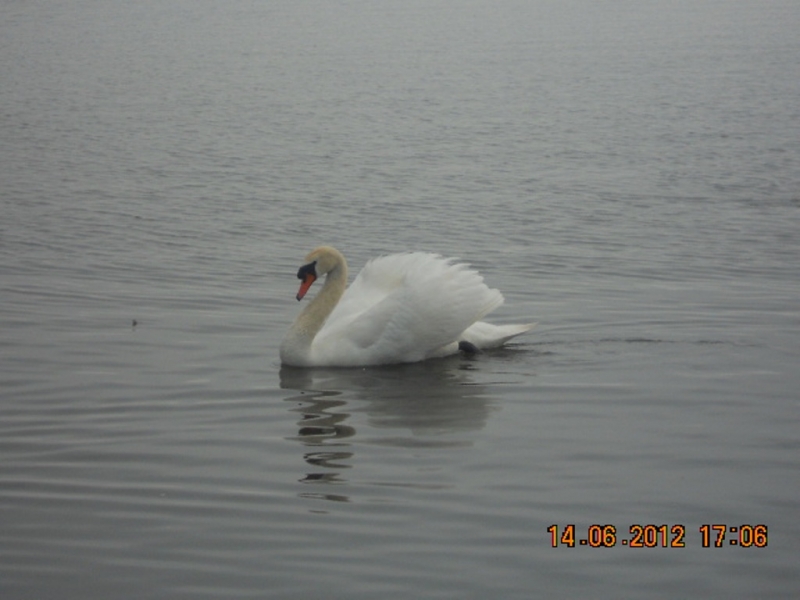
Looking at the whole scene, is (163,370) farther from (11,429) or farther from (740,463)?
(740,463)

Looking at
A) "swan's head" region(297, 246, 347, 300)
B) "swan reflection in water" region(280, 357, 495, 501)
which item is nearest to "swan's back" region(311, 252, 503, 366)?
"swan reflection in water" region(280, 357, 495, 501)

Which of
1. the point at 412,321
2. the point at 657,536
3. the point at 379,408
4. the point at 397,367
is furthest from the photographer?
the point at 397,367

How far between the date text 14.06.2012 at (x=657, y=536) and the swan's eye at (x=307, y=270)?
4.19 metres

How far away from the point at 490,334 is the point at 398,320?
858 millimetres

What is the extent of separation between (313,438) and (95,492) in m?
1.45

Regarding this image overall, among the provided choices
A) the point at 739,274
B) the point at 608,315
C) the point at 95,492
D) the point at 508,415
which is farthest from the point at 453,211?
the point at 95,492

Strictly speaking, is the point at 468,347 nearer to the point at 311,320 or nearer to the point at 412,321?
the point at 412,321

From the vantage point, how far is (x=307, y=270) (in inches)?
380

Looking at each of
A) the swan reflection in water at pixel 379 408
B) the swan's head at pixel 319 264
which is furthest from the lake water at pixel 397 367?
the swan's head at pixel 319 264

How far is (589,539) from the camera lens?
5730 millimetres

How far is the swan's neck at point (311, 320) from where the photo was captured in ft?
30.1

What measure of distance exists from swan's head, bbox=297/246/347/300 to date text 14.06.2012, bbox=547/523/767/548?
419 centimetres

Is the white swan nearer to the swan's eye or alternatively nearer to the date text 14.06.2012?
the swan's eye

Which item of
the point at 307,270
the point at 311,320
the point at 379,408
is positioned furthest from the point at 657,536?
the point at 307,270
